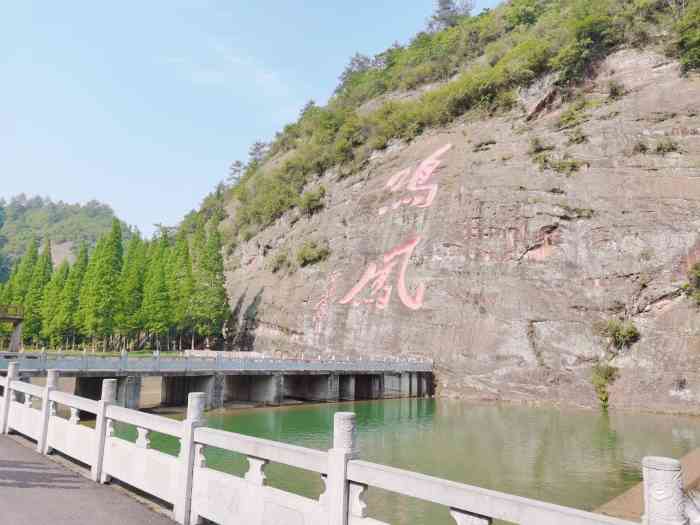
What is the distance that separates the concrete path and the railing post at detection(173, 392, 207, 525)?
0.23m

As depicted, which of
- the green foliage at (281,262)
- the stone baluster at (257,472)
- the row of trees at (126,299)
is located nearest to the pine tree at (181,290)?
the row of trees at (126,299)

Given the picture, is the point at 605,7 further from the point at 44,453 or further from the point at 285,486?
the point at 44,453

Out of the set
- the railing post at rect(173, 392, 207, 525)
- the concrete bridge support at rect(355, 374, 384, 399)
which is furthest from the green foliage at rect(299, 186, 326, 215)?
the railing post at rect(173, 392, 207, 525)

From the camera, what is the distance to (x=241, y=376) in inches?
1307

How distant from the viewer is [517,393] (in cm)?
3306

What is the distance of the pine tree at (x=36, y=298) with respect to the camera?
5350 cm

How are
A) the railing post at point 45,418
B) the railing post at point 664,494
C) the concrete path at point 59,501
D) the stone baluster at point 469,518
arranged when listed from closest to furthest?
the railing post at point 664,494 < the stone baluster at point 469,518 < the concrete path at point 59,501 < the railing post at point 45,418

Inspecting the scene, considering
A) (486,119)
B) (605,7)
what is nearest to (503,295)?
(486,119)

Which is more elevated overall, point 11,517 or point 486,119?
point 486,119

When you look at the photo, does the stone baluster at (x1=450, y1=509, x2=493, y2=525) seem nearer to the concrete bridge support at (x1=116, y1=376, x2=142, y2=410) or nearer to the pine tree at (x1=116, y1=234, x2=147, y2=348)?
the concrete bridge support at (x1=116, y1=376, x2=142, y2=410)

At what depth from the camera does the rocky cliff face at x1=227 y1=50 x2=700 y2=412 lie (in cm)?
3184

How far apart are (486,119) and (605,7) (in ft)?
44.5

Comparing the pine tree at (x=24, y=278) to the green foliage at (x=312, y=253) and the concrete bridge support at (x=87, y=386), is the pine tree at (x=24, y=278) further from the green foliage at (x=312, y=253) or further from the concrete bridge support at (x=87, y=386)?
the concrete bridge support at (x=87, y=386)

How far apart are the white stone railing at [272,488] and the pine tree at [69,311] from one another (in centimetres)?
4524
